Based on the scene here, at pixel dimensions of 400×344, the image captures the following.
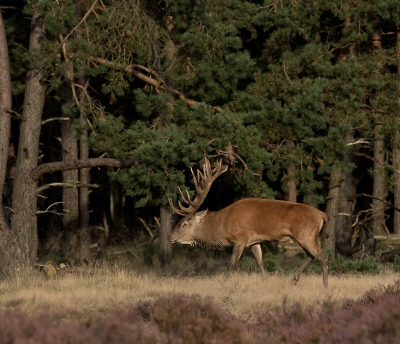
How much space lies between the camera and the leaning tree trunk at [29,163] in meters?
16.1

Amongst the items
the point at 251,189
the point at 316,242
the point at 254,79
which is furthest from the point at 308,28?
the point at 316,242

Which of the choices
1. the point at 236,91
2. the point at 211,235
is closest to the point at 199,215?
the point at 211,235

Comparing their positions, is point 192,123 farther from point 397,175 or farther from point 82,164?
point 397,175

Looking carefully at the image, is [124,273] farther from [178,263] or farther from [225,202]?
[225,202]

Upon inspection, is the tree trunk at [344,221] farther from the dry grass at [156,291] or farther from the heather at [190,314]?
the heather at [190,314]

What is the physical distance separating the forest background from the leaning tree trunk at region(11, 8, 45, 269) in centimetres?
2

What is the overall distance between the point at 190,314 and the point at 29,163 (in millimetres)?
8301

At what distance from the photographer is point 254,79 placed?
61.5 feet

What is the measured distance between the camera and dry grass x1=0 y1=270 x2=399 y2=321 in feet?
36.3

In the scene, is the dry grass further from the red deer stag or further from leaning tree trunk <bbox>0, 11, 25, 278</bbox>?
leaning tree trunk <bbox>0, 11, 25, 278</bbox>

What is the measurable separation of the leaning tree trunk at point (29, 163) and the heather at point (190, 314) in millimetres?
2798

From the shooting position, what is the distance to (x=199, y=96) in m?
17.4

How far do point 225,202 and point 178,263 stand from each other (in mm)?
3674

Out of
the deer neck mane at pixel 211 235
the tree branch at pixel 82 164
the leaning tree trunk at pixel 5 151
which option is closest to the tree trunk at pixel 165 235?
the deer neck mane at pixel 211 235
